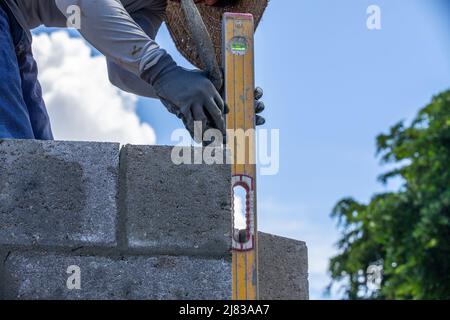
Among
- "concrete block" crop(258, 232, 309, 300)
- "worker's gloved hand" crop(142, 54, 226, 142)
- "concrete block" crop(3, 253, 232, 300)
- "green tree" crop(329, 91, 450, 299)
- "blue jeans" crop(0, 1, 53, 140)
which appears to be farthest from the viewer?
"green tree" crop(329, 91, 450, 299)

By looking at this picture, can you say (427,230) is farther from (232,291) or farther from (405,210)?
(232,291)

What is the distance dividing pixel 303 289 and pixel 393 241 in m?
19.2

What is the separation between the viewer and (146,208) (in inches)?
115

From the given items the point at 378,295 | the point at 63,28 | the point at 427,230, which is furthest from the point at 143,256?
the point at 427,230

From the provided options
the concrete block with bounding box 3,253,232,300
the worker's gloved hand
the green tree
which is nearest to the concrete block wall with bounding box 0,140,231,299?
the concrete block with bounding box 3,253,232,300

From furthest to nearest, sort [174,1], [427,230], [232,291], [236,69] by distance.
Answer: [427,230] < [174,1] < [236,69] < [232,291]

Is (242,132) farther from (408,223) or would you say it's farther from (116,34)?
(408,223)

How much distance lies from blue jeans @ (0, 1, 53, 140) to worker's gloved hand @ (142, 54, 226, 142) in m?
0.57

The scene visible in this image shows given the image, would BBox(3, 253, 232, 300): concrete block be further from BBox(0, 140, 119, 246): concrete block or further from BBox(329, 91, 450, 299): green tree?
BBox(329, 91, 450, 299): green tree

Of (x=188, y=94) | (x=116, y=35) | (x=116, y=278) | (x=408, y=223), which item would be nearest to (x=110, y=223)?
(x=116, y=278)

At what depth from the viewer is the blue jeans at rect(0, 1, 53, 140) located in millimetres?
3371

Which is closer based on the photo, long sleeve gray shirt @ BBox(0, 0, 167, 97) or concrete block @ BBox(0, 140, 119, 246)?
concrete block @ BBox(0, 140, 119, 246)

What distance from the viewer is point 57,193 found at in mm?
2924

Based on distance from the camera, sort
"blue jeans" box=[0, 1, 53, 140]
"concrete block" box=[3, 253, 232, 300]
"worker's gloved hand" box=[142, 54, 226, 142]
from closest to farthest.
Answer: "concrete block" box=[3, 253, 232, 300], "worker's gloved hand" box=[142, 54, 226, 142], "blue jeans" box=[0, 1, 53, 140]
